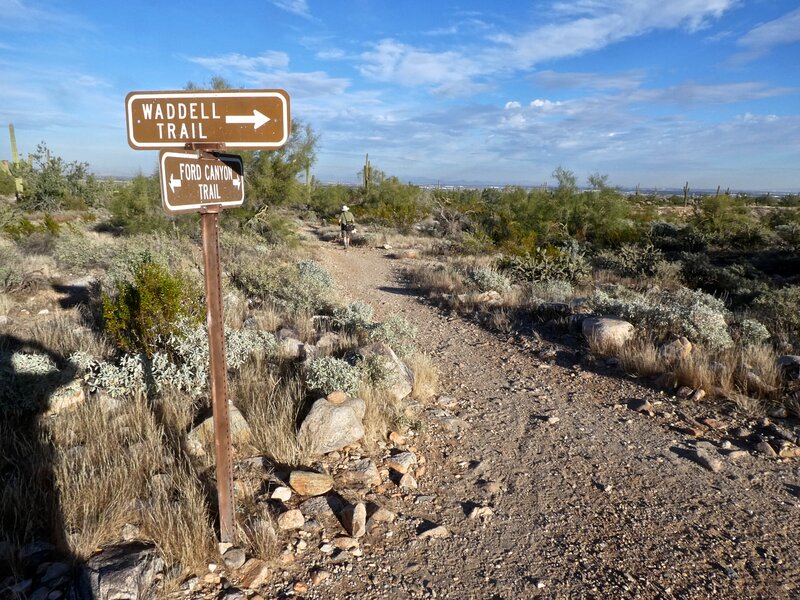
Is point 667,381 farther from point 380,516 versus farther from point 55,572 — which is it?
point 55,572

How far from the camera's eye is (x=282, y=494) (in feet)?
10.9

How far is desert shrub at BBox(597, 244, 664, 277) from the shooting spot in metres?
12.6

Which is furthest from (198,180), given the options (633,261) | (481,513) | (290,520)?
(633,261)

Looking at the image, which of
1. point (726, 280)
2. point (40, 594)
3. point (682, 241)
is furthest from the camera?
point (682, 241)

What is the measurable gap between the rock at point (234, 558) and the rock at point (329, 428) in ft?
3.53

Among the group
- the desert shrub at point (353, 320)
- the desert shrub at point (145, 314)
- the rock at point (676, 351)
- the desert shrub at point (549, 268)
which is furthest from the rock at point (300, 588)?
the desert shrub at point (549, 268)

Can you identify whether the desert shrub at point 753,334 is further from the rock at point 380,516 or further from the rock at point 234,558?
the rock at point 234,558

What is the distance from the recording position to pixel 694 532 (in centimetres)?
323

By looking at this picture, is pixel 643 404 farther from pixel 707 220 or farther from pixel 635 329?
pixel 707 220

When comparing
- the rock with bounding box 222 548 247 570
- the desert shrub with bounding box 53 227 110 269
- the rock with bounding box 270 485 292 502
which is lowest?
the rock with bounding box 222 548 247 570

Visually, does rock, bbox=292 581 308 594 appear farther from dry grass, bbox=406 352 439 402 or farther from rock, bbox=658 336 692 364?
rock, bbox=658 336 692 364

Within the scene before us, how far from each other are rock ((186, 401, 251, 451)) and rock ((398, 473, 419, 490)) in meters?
1.24

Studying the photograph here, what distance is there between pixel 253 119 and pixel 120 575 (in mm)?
2304

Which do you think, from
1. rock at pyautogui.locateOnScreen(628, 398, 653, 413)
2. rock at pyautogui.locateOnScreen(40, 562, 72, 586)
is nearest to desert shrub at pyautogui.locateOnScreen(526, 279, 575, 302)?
→ rock at pyautogui.locateOnScreen(628, 398, 653, 413)
